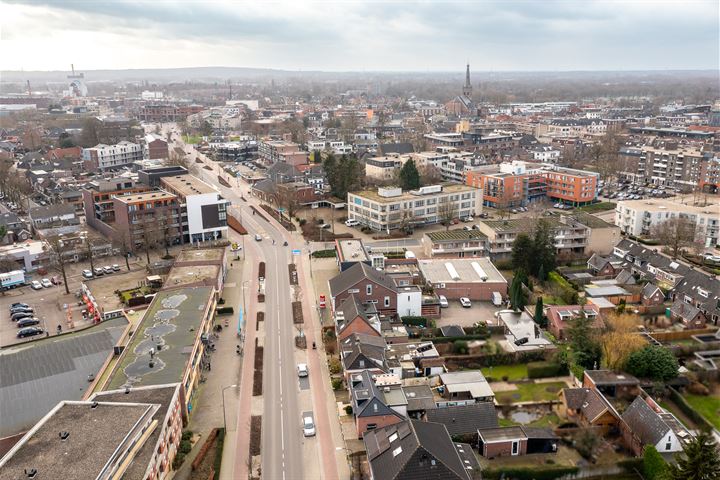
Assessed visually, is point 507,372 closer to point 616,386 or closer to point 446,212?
point 616,386

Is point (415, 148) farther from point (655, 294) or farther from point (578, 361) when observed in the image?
point (578, 361)

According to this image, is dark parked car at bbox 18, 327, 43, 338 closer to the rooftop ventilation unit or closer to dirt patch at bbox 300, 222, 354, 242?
dirt patch at bbox 300, 222, 354, 242

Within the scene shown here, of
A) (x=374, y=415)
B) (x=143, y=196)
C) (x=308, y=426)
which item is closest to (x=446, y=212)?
(x=143, y=196)

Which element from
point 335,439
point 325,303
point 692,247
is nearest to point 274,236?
point 325,303

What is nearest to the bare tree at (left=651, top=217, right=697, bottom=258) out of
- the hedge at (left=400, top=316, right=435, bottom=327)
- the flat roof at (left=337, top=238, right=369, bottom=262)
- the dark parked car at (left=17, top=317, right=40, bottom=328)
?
the hedge at (left=400, top=316, right=435, bottom=327)

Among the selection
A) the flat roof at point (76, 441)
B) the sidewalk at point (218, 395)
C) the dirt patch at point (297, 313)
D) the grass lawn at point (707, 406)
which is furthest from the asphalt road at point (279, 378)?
the grass lawn at point (707, 406)
